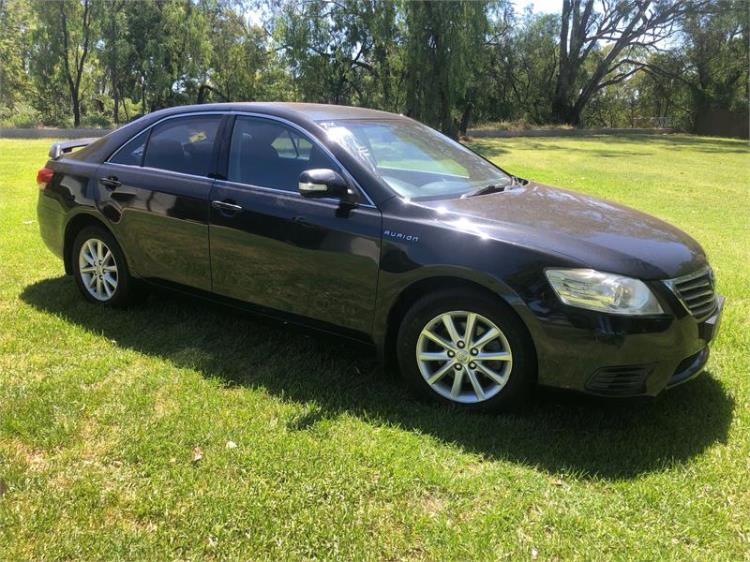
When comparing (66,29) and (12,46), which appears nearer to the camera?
(66,29)

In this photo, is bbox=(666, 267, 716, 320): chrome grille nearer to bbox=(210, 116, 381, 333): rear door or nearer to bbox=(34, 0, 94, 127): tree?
bbox=(210, 116, 381, 333): rear door

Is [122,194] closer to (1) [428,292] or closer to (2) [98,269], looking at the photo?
(2) [98,269]

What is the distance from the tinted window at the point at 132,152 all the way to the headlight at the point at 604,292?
319 centimetres

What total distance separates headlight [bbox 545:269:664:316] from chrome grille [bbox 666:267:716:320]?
7.7 inches

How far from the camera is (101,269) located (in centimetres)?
476

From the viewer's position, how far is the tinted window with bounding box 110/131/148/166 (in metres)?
4.55

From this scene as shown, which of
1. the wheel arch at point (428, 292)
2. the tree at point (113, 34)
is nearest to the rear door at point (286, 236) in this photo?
the wheel arch at point (428, 292)

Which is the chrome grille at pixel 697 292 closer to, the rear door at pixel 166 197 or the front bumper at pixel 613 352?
the front bumper at pixel 613 352

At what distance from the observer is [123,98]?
40312mm

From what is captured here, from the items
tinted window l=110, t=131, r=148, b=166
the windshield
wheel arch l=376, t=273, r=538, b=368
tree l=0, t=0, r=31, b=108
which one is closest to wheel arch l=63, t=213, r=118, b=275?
tinted window l=110, t=131, r=148, b=166

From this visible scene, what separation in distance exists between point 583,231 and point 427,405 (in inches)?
49.3

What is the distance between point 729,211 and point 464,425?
10105mm

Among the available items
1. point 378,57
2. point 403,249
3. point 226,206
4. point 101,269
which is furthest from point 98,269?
point 378,57

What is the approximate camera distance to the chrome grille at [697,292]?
3048mm
